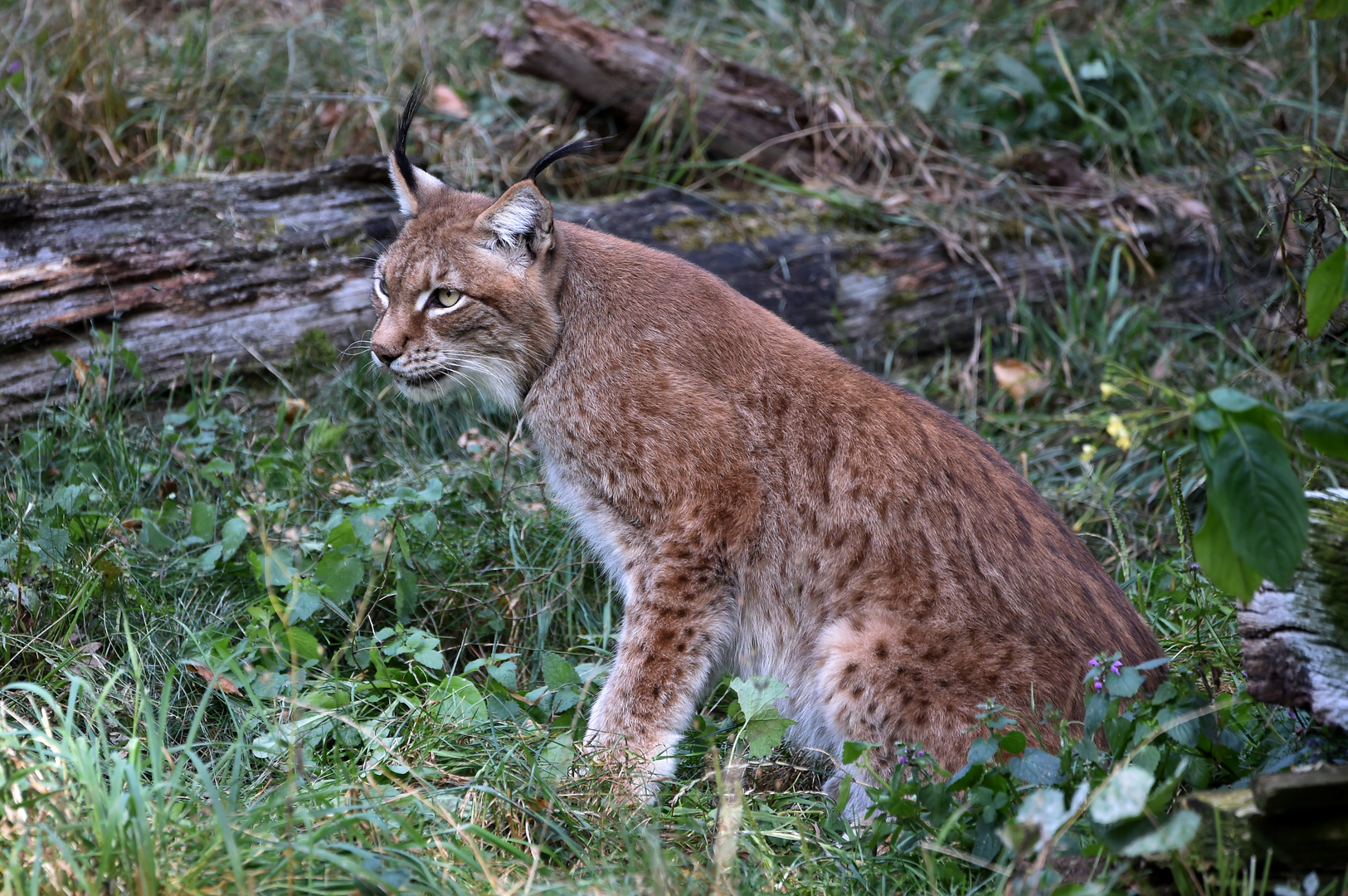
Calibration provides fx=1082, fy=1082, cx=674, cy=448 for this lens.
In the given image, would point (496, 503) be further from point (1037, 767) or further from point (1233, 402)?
point (1233, 402)

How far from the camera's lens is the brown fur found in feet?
10.4

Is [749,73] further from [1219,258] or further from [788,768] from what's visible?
[788,768]

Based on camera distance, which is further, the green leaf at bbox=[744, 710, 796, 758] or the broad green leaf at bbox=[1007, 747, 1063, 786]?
the green leaf at bbox=[744, 710, 796, 758]

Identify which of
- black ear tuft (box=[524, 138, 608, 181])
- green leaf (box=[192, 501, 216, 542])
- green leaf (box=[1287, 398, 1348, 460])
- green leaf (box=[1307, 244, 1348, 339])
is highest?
green leaf (box=[1307, 244, 1348, 339])

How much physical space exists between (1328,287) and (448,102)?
5503mm

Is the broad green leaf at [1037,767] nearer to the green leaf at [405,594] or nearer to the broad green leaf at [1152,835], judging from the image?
the broad green leaf at [1152,835]

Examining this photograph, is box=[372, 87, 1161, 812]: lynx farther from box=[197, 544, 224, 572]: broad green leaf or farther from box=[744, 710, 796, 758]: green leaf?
box=[197, 544, 224, 572]: broad green leaf

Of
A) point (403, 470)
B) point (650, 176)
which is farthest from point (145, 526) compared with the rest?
point (650, 176)

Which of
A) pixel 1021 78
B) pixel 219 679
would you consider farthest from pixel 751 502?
pixel 1021 78

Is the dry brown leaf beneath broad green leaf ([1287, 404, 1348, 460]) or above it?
beneath

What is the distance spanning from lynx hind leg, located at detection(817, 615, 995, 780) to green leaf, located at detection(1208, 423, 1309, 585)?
1.08 meters

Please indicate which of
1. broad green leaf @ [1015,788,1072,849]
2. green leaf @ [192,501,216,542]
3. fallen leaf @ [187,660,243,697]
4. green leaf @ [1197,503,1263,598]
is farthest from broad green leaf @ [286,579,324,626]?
green leaf @ [1197,503,1263,598]

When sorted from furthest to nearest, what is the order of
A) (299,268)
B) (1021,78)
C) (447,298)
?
(1021,78)
(299,268)
(447,298)

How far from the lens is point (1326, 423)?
2.21m
